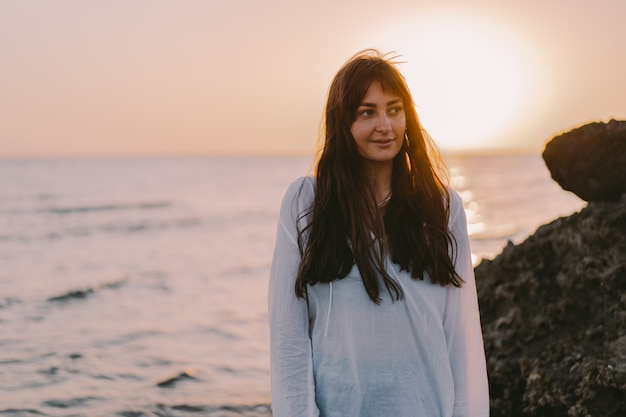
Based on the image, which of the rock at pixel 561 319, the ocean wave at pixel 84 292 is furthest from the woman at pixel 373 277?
the ocean wave at pixel 84 292

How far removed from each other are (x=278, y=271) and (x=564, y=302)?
2.75 metres

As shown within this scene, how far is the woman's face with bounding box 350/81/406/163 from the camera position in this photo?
9.28 ft

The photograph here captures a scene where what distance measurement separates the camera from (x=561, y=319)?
4754 mm

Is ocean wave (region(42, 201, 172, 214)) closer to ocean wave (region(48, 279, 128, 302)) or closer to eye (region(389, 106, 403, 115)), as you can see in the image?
ocean wave (region(48, 279, 128, 302))

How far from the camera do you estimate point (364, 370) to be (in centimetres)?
270

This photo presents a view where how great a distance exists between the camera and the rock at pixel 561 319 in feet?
13.8

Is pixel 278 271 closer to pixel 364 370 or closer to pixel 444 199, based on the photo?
pixel 364 370

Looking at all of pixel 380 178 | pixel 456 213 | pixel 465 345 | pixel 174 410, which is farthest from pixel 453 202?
pixel 174 410

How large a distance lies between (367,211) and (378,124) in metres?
0.35

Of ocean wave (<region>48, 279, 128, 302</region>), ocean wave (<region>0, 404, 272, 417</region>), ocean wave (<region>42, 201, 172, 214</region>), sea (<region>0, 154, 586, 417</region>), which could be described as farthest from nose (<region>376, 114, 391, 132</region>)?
ocean wave (<region>42, 201, 172, 214</region>)

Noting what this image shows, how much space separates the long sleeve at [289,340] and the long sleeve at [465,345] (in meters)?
0.60

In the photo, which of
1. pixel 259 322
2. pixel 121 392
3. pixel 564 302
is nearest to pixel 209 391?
pixel 121 392

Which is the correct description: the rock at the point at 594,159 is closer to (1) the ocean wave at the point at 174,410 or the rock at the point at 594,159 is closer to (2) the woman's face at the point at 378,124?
(2) the woman's face at the point at 378,124

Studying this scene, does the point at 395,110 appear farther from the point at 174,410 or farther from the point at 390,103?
the point at 174,410
